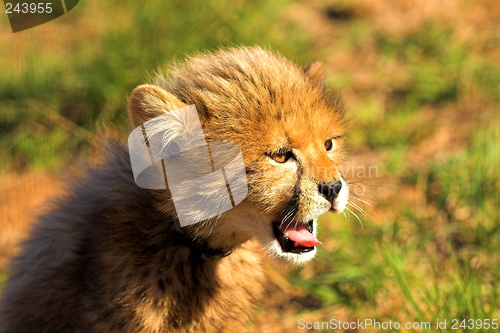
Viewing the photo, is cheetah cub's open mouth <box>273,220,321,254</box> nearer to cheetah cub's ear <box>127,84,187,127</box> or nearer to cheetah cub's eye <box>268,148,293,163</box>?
cheetah cub's eye <box>268,148,293,163</box>

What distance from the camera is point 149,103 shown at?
232 centimetres

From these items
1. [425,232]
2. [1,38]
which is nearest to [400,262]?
[425,232]

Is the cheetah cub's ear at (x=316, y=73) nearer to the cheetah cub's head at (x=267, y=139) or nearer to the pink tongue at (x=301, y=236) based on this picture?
the cheetah cub's head at (x=267, y=139)

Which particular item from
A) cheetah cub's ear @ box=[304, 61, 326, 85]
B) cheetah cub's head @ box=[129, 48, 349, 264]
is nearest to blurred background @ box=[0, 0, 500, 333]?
cheetah cub's ear @ box=[304, 61, 326, 85]

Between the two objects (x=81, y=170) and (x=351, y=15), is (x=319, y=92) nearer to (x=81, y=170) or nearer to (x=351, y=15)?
(x=81, y=170)

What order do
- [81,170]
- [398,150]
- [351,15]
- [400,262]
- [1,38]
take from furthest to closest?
[351,15], [1,38], [398,150], [400,262], [81,170]

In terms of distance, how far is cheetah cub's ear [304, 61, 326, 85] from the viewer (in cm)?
279

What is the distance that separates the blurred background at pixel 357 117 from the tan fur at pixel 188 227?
546mm

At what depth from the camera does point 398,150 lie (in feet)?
14.6

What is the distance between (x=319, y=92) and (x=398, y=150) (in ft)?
6.51

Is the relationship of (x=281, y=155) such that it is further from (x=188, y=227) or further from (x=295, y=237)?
(x=188, y=227)

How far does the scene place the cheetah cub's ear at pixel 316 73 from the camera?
110 inches

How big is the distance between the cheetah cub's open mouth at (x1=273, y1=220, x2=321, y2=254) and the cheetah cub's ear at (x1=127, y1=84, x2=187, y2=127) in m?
0.65

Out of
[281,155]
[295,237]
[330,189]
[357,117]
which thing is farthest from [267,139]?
[357,117]
